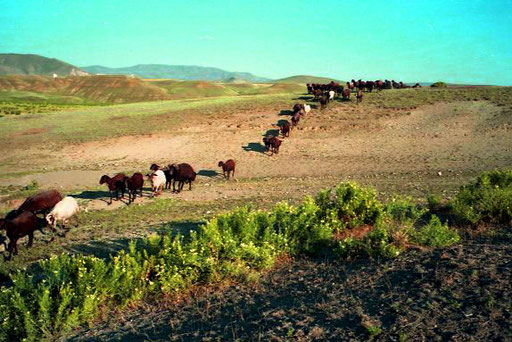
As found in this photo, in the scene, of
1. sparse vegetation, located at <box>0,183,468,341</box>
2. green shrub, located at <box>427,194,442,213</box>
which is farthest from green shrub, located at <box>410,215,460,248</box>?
green shrub, located at <box>427,194,442,213</box>

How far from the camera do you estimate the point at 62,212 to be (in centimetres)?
1198

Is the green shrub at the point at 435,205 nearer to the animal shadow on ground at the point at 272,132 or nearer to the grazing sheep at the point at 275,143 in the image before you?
the grazing sheep at the point at 275,143

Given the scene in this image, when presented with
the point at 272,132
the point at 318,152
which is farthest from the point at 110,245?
the point at 272,132

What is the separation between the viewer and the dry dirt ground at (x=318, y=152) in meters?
17.0

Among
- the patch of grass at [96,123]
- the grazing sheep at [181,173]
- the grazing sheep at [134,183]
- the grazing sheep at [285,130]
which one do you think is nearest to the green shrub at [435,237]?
the grazing sheep at [181,173]

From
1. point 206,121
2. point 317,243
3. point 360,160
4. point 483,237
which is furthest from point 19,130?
point 483,237

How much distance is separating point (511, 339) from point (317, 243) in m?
4.19

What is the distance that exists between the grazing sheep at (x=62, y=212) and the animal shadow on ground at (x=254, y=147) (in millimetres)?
12947

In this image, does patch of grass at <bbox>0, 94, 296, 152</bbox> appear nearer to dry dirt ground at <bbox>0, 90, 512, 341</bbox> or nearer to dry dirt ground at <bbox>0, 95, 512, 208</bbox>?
dry dirt ground at <bbox>0, 90, 512, 341</bbox>

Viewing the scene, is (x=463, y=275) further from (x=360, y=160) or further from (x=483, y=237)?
(x=360, y=160)

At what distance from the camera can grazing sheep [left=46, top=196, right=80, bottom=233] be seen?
11656mm

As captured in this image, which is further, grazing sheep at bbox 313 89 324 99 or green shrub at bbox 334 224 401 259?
grazing sheep at bbox 313 89 324 99

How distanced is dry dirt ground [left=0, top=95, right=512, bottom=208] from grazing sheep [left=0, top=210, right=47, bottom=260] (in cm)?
398

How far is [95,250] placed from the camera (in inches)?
371
